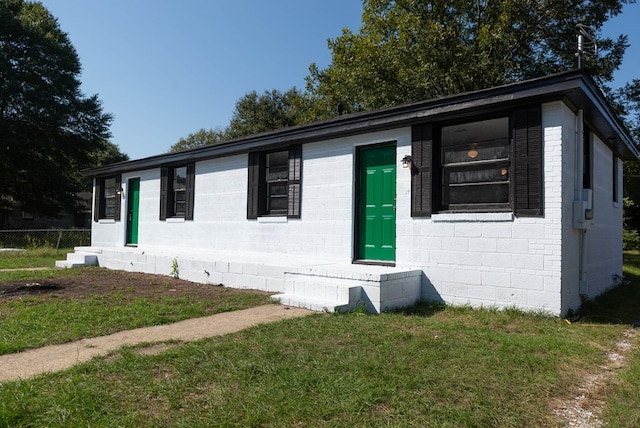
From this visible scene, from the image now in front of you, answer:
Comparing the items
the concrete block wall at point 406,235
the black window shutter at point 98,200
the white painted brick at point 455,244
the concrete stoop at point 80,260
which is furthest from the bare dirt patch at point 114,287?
the black window shutter at point 98,200

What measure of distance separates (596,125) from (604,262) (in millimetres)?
2674

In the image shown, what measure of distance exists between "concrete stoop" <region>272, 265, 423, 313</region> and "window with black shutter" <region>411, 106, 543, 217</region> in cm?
121

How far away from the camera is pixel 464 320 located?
5574 mm

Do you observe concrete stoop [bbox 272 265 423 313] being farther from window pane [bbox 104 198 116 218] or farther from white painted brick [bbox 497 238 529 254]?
window pane [bbox 104 198 116 218]

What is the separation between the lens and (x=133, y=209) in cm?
1334

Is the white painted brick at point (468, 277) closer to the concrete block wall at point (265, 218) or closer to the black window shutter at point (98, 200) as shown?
the concrete block wall at point (265, 218)

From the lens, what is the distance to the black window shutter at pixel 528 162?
5797 millimetres

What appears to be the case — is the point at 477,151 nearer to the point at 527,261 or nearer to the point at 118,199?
the point at 527,261

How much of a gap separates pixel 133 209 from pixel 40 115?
1697 cm

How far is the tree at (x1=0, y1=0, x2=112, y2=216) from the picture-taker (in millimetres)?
24453

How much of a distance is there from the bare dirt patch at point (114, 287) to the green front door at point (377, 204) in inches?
80.1

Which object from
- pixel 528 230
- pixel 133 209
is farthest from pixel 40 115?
pixel 528 230

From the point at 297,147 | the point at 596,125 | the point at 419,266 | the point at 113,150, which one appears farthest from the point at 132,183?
the point at 113,150

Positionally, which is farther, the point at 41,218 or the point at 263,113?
the point at 41,218
